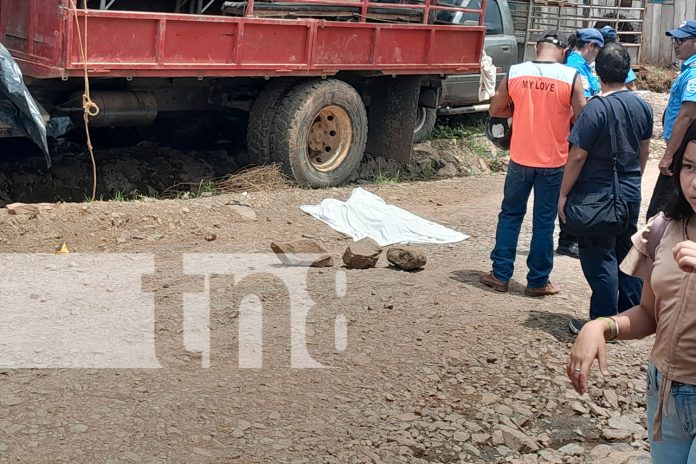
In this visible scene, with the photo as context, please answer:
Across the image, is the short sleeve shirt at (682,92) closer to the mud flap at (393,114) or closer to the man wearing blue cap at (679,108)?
the man wearing blue cap at (679,108)

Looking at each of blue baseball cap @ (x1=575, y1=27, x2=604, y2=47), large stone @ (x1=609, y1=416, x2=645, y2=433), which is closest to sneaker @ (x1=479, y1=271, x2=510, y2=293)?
large stone @ (x1=609, y1=416, x2=645, y2=433)

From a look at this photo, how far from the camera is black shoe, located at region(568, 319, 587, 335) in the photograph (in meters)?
6.09

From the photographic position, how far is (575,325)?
612 centimetres

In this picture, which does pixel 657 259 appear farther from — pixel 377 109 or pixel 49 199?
pixel 377 109

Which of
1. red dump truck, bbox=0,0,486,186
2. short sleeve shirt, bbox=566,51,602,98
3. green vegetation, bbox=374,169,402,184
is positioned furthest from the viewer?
green vegetation, bbox=374,169,402,184

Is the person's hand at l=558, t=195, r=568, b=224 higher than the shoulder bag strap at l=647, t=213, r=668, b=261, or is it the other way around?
the shoulder bag strap at l=647, t=213, r=668, b=261

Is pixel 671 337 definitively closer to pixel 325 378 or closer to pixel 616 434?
pixel 616 434

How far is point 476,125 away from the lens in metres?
13.3

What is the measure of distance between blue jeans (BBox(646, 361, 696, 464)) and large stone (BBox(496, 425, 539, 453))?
5.76ft

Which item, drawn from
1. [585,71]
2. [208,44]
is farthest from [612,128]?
[208,44]

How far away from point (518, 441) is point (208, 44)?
15.6ft

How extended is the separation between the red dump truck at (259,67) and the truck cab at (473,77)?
0.80m

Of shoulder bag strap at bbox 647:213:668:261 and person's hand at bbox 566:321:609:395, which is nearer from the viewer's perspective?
person's hand at bbox 566:321:609:395

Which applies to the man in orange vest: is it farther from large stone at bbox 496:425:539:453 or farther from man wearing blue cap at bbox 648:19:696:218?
large stone at bbox 496:425:539:453
